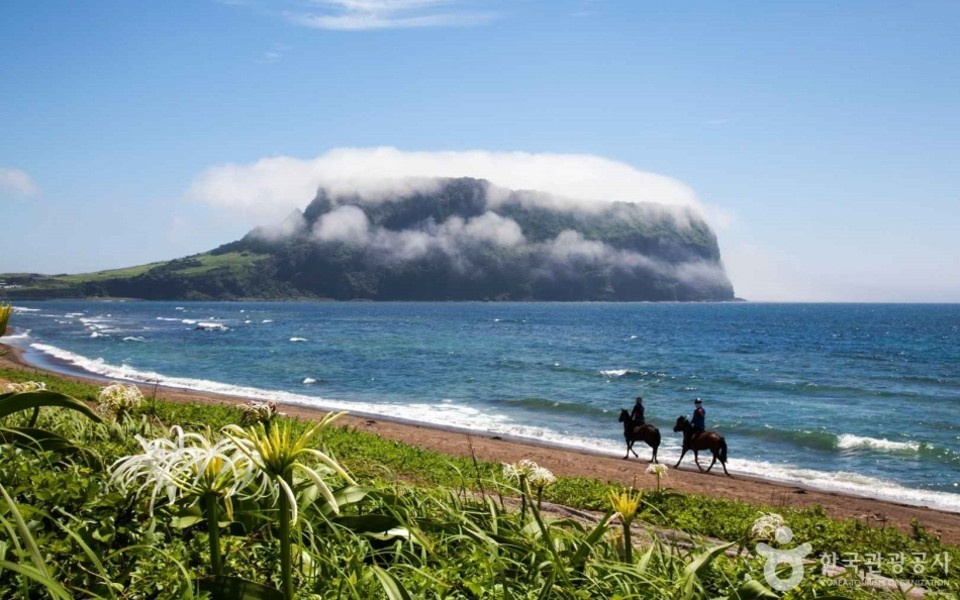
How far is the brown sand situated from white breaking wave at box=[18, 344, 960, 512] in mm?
1031

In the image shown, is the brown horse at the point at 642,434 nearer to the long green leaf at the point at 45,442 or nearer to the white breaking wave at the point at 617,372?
the long green leaf at the point at 45,442

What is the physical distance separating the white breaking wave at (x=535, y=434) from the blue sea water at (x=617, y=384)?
0.10m

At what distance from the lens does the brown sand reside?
16.5m

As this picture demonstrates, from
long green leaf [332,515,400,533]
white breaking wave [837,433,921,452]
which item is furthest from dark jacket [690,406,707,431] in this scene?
long green leaf [332,515,400,533]

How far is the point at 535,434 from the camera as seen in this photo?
2805 cm

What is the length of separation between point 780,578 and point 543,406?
1273 inches

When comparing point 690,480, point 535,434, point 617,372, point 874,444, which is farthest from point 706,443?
point 617,372

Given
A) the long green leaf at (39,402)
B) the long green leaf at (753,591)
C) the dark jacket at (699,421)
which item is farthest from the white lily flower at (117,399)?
the dark jacket at (699,421)

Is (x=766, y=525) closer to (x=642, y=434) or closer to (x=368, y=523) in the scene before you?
(x=368, y=523)

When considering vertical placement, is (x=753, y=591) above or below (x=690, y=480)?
above

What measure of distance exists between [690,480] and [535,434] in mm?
8874

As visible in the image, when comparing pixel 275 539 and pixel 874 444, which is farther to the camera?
pixel 874 444

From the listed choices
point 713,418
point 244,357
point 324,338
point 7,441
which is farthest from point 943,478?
point 324,338

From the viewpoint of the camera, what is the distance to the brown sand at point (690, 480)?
16.5m
